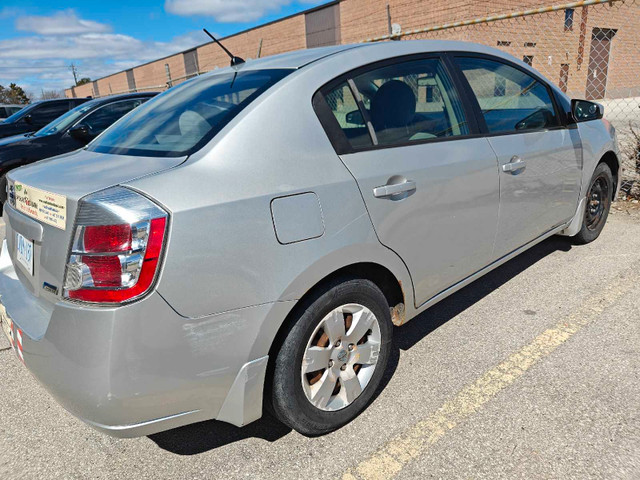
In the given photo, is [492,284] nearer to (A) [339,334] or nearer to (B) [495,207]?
(B) [495,207]

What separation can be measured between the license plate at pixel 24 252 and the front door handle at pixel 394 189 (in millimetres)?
1391

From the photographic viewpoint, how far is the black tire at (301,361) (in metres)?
1.84

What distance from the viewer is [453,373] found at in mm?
2523

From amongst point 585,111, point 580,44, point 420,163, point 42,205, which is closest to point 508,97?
point 585,111

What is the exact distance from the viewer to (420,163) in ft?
7.34

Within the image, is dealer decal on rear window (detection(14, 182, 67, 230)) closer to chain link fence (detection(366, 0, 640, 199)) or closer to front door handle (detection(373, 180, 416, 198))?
A: front door handle (detection(373, 180, 416, 198))

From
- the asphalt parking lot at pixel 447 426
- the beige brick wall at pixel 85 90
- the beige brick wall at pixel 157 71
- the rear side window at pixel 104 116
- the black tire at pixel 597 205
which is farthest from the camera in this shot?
the beige brick wall at pixel 85 90

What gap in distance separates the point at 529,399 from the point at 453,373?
394mm

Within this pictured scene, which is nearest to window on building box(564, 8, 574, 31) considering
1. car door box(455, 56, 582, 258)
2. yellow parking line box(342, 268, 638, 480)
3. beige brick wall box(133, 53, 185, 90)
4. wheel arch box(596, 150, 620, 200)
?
wheel arch box(596, 150, 620, 200)

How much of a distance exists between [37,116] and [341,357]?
1036cm

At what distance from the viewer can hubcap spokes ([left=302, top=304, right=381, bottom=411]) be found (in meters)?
1.96

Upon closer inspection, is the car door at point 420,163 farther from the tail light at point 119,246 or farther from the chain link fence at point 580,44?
the chain link fence at point 580,44

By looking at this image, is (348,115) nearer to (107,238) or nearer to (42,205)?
(107,238)

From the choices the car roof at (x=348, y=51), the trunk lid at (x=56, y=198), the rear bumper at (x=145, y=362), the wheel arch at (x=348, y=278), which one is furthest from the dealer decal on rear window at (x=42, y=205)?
the car roof at (x=348, y=51)
